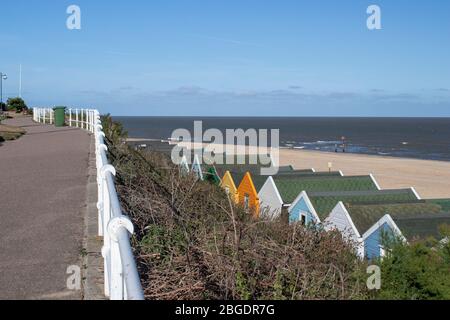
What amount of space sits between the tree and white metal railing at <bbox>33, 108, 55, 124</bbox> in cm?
1940

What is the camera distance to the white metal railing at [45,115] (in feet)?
97.8

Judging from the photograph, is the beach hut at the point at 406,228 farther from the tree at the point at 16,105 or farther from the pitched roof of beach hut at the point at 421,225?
the tree at the point at 16,105

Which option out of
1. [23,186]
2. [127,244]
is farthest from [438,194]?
[127,244]

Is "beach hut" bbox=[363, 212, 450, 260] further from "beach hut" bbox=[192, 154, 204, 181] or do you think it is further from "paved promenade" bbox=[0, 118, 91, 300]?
"paved promenade" bbox=[0, 118, 91, 300]

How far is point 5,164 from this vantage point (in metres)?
13.1

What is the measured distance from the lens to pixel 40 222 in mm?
7262

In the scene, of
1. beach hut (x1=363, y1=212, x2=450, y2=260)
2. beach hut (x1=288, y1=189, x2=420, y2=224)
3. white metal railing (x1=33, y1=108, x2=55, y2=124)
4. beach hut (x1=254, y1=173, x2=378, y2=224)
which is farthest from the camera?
white metal railing (x1=33, y1=108, x2=55, y2=124)

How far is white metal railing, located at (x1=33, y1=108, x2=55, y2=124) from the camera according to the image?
1174 inches

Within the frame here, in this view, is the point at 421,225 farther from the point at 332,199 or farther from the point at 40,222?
the point at 40,222

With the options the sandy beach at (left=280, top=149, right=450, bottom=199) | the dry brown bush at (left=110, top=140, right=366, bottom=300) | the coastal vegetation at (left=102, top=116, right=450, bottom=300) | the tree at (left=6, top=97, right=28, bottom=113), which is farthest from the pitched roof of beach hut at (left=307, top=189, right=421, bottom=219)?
the tree at (left=6, top=97, right=28, bottom=113)

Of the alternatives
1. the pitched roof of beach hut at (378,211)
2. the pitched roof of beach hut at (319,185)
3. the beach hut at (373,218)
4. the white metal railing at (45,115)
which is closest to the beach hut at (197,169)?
the pitched roof of beach hut at (319,185)

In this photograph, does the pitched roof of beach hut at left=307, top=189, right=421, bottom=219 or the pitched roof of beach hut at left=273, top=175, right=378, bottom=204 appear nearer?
the pitched roof of beach hut at left=307, top=189, right=421, bottom=219

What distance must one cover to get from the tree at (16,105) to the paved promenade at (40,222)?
39992 mm
